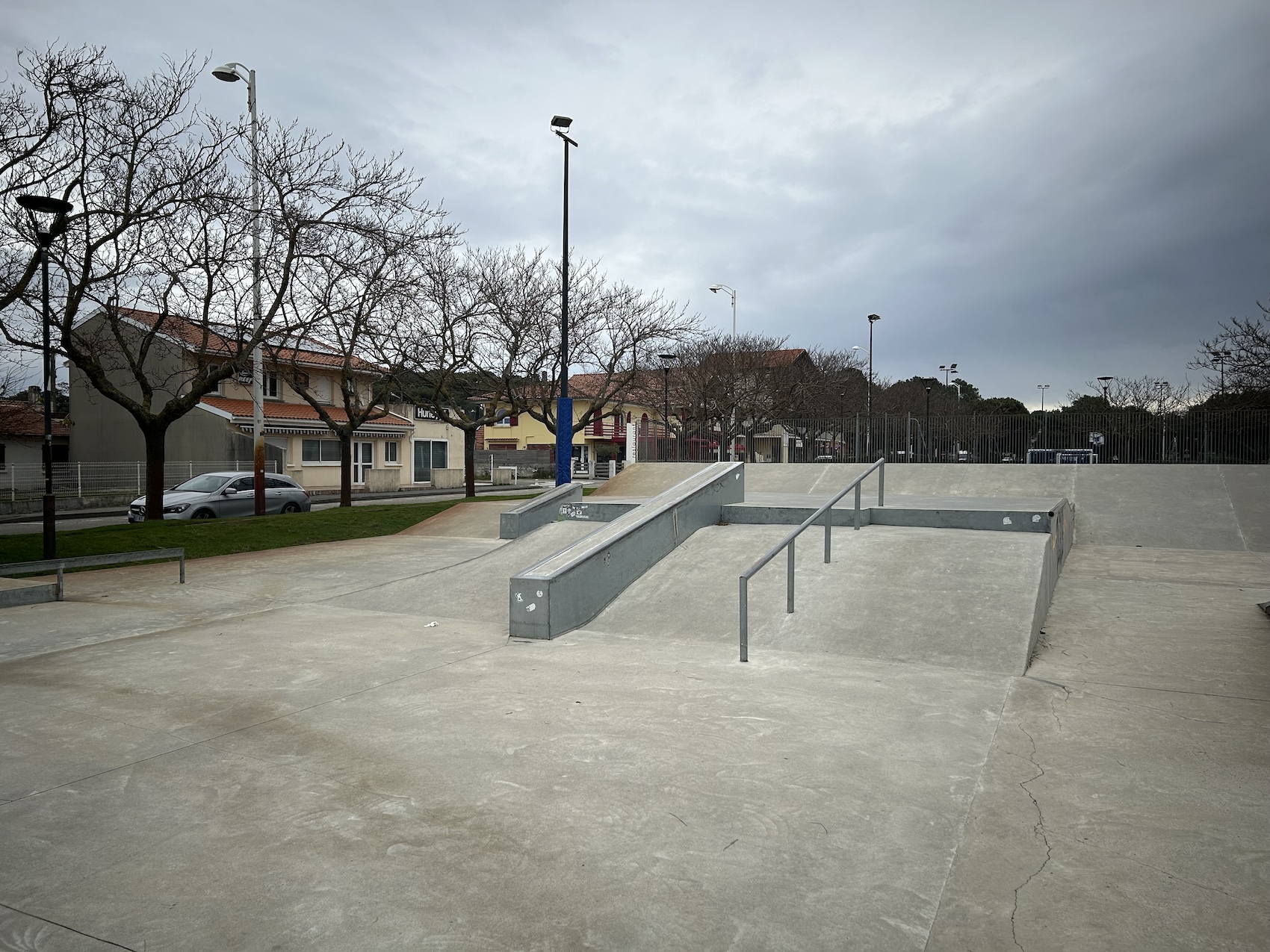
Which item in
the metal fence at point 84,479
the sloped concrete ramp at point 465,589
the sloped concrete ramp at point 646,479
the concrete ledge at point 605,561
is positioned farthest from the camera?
the metal fence at point 84,479

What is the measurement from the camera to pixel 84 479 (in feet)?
99.3

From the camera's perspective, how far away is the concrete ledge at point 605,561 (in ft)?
27.5

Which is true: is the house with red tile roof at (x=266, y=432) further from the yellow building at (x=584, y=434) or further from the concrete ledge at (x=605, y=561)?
the concrete ledge at (x=605, y=561)

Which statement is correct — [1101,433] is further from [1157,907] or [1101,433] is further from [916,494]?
[1157,907]

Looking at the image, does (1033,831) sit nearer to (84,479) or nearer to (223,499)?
(223,499)

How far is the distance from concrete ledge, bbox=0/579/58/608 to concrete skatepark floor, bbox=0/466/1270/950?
3.34 ft

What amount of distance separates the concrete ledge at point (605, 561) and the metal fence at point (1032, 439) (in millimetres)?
17124

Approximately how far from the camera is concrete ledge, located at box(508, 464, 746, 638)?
329 inches

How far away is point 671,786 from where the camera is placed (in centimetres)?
437

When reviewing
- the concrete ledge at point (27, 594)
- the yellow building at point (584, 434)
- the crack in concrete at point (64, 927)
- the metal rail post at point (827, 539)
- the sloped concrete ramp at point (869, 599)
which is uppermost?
the yellow building at point (584, 434)

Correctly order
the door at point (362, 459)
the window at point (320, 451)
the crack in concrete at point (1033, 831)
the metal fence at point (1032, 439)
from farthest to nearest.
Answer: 1. the door at point (362, 459)
2. the window at point (320, 451)
3. the metal fence at point (1032, 439)
4. the crack in concrete at point (1033, 831)

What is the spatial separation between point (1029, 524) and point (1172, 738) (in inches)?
230

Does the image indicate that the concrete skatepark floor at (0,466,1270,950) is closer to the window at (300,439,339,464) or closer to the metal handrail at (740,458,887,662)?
the metal handrail at (740,458,887,662)

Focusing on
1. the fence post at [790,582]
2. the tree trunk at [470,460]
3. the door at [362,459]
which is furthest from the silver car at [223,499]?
the fence post at [790,582]
